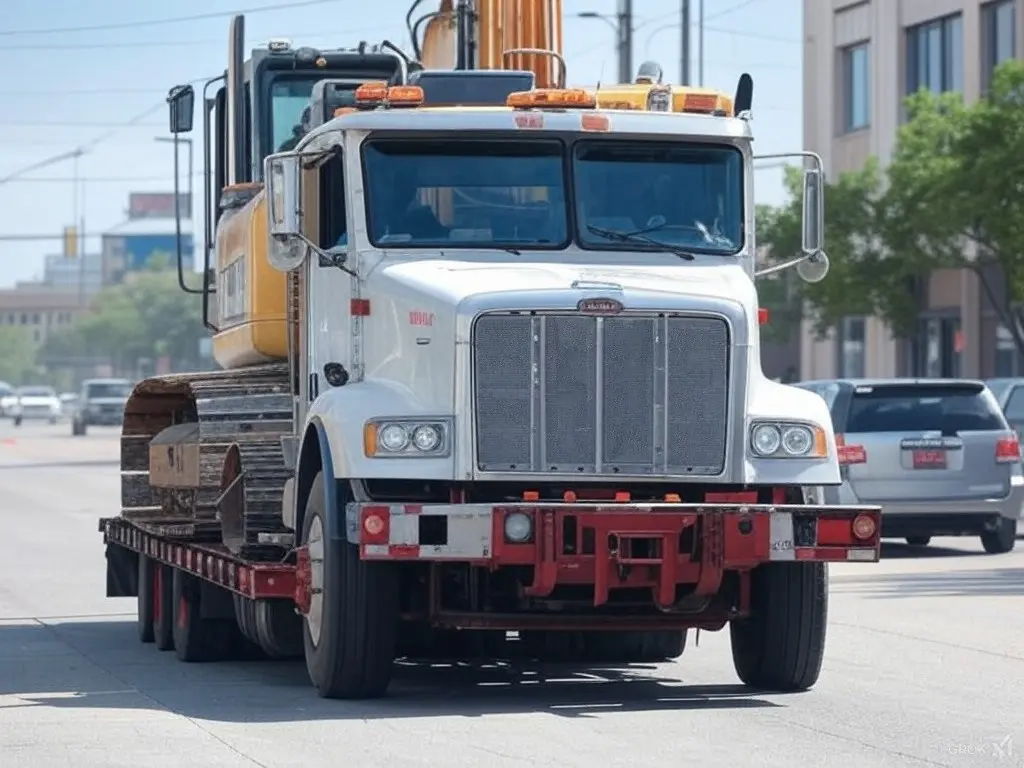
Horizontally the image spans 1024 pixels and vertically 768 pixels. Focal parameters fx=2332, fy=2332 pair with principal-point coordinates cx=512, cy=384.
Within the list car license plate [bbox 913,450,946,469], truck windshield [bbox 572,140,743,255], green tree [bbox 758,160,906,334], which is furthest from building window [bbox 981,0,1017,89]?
truck windshield [bbox 572,140,743,255]

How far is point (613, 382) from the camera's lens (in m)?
11.2

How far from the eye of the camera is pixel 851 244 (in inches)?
1774

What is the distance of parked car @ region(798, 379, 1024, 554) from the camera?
22000 mm

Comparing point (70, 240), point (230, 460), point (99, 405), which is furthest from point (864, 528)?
point (70, 240)

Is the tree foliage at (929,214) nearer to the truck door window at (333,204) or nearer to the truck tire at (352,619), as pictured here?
the truck door window at (333,204)

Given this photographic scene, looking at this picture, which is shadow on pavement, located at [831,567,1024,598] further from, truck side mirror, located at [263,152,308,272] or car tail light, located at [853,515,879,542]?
truck side mirror, located at [263,152,308,272]

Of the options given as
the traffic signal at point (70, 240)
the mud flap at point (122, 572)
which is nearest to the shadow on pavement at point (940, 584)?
the mud flap at point (122, 572)

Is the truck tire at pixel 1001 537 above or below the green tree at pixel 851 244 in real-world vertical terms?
below

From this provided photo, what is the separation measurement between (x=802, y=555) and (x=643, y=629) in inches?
36.2

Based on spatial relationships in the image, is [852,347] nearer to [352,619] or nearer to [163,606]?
[163,606]

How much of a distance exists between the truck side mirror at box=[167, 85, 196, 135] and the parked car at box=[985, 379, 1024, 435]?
14.9 meters

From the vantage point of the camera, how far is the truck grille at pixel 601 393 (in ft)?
36.6

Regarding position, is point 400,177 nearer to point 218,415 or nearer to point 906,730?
point 218,415

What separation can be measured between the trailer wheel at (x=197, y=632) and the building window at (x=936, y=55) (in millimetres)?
37055
